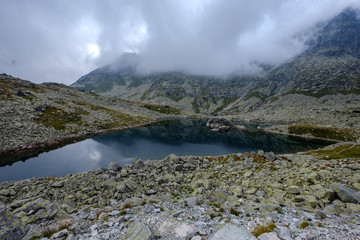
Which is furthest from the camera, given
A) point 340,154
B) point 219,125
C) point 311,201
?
point 219,125

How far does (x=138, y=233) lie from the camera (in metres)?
8.24

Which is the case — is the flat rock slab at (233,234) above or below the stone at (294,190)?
above

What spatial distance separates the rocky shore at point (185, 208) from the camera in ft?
27.0

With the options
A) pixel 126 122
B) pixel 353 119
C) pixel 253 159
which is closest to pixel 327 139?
pixel 353 119

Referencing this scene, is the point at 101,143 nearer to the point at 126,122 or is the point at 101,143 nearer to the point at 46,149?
the point at 46,149

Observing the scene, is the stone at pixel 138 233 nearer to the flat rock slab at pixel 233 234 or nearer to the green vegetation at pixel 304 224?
the flat rock slab at pixel 233 234

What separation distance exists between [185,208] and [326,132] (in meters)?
104

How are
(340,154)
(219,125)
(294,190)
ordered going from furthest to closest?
(219,125), (340,154), (294,190)

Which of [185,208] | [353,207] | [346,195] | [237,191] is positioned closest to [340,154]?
[346,195]

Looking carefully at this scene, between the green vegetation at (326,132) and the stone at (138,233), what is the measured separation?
104 meters

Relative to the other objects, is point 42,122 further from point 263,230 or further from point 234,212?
point 263,230

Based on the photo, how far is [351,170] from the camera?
18203 millimetres

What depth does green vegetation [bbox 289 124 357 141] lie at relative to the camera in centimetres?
7576

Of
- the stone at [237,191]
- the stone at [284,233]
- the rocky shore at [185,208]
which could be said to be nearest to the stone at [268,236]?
the rocky shore at [185,208]
